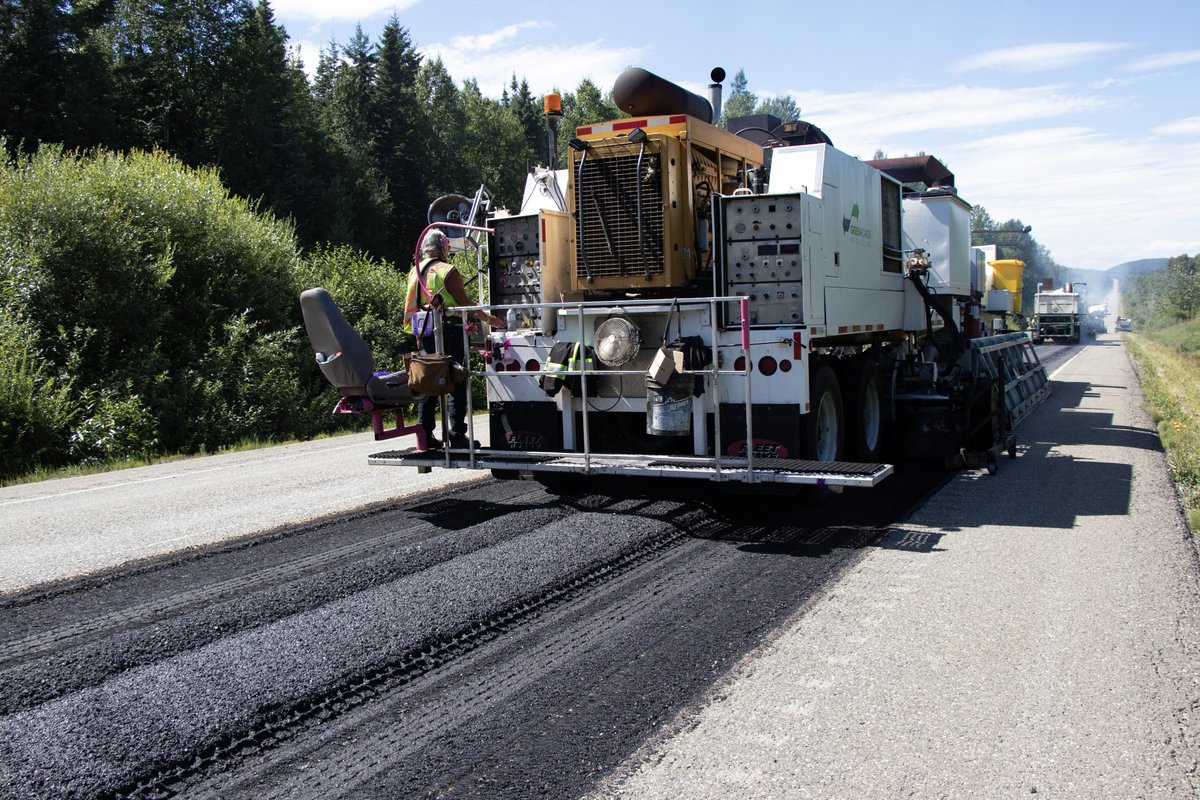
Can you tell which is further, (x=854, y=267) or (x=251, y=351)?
(x=251, y=351)

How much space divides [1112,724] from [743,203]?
16.0 ft

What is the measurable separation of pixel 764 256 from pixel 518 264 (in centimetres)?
240

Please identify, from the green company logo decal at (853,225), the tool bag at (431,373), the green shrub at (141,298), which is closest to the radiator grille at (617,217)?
the tool bag at (431,373)

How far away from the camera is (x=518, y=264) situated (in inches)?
347

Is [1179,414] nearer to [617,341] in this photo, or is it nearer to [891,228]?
[891,228]

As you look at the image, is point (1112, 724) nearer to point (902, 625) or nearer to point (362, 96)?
point (902, 625)

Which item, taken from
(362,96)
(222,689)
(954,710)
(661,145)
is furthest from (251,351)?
(362,96)

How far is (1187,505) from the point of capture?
25.7 feet

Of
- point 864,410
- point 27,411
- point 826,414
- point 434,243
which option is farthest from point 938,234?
point 27,411

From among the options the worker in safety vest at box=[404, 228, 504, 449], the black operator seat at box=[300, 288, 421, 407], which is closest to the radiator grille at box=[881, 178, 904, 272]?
the worker in safety vest at box=[404, 228, 504, 449]

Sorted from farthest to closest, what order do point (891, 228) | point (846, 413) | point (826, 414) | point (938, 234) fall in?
point (938, 234), point (891, 228), point (846, 413), point (826, 414)

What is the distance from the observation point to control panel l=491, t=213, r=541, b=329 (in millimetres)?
8703

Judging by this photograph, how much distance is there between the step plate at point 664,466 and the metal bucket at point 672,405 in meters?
0.27

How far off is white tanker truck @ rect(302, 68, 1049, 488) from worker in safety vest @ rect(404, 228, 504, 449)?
260mm
